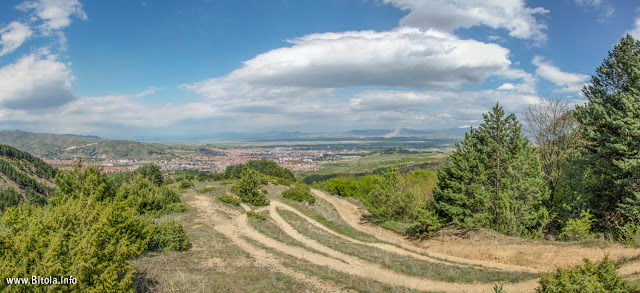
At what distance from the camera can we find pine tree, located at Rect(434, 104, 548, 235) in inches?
849

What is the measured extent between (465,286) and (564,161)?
18.7m

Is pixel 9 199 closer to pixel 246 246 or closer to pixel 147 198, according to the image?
pixel 147 198

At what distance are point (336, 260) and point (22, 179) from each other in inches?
4124

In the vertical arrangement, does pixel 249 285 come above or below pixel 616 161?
below

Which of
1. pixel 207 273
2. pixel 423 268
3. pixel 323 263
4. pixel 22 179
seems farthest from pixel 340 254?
pixel 22 179

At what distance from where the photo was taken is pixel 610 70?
2009 centimetres

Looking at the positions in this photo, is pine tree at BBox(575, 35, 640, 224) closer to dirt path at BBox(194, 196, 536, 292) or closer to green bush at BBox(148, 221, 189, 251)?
dirt path at BBox(194, 196, 536, 292)

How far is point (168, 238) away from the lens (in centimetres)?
1420

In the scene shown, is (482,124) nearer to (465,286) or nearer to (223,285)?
(465,286)

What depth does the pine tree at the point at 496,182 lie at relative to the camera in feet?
70.7

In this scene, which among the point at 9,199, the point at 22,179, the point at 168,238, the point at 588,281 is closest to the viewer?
the point at 588,281

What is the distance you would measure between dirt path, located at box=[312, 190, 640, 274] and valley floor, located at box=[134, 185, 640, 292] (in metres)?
0.05

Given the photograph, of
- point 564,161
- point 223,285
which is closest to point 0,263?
point 223,285

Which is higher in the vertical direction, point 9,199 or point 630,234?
point 630,234
